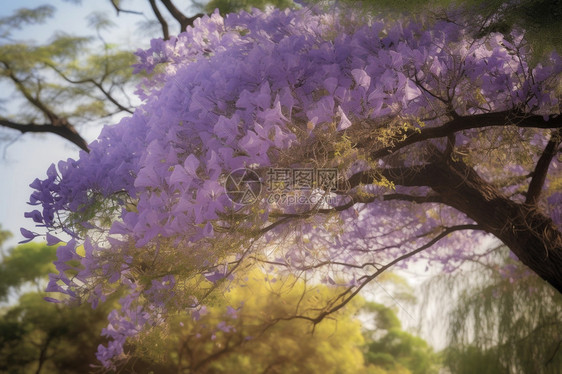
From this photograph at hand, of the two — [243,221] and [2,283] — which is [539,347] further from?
[2,283]

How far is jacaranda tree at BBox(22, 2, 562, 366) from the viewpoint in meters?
1.61

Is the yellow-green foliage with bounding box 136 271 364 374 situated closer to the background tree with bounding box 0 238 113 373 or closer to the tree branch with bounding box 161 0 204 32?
the background tree with bounding box 0 238 113 373

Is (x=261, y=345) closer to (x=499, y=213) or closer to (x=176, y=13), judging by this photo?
(x=176, y=13)

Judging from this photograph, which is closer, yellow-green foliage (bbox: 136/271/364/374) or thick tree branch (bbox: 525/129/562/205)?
thick tree branch (bbox: 525/129/562/205)

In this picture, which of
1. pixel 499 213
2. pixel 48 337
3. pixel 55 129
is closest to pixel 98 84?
pixel 55 129

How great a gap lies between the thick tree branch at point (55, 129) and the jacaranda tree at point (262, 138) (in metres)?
4.19

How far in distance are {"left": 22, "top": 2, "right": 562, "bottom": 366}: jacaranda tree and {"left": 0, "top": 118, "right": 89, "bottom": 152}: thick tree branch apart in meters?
4.19

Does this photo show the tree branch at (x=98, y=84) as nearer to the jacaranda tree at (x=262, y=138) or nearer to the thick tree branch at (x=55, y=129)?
the thick tree branch at (x=55, y=129)

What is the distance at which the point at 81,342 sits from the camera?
775cm

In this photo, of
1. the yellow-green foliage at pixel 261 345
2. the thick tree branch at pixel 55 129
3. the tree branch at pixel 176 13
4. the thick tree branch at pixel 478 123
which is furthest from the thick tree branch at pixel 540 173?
the thick tree branch at pixel 55 129

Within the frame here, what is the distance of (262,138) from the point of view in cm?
146

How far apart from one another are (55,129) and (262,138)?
19.8 ft

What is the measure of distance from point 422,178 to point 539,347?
389 centimetres

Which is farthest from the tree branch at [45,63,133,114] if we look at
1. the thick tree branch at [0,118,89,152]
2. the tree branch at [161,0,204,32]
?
the tree branch at [161,0,204,32]
